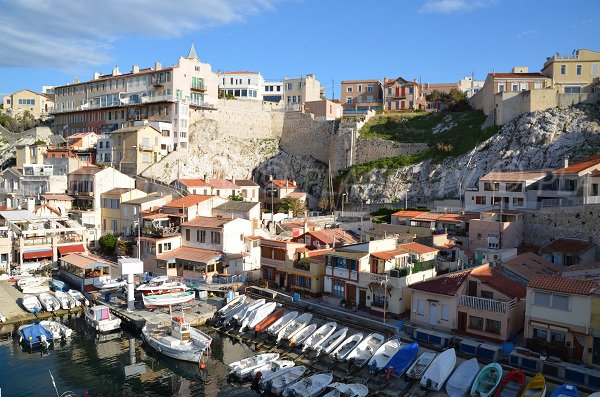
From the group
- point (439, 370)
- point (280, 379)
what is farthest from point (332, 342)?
point (439, 370)

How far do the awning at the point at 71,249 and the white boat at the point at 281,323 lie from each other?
21.2m

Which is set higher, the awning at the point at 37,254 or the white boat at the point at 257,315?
the awning at the point at 37,254

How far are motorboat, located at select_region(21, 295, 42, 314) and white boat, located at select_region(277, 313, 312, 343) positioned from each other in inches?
609

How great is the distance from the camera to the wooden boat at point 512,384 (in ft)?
60.4

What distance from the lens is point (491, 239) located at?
117 ft

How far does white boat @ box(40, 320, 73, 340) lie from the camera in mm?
26578

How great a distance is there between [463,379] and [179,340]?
523 inches

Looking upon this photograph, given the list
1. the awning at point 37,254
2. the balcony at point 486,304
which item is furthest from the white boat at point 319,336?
the awning at point 37,254

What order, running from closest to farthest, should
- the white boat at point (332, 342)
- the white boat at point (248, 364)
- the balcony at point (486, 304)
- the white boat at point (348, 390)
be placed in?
the white boat at point (348, 390) → the white boat at point (248, 364) → the balcony at point (486, 304) → the white boat at point (332, 342)

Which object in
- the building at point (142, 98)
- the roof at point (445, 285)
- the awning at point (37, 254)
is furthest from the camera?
the building at point (142, 98)

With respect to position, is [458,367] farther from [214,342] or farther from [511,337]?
[214,342]

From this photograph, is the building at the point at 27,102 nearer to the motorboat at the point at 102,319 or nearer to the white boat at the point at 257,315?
the motorboat at the point at 102,319

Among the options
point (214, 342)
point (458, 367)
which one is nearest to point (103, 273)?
point (214, 342)

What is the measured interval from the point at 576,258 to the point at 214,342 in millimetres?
22186
